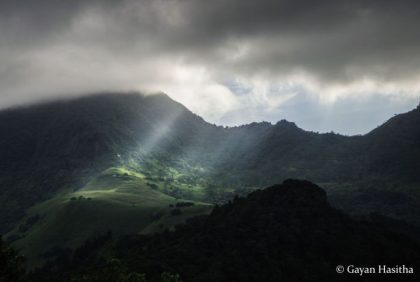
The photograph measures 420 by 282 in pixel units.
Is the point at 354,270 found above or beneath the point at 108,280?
beneath

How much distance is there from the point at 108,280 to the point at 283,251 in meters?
117

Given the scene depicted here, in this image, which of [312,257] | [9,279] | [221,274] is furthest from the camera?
[312,257]

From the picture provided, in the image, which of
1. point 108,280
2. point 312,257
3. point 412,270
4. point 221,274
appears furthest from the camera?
point 312,257

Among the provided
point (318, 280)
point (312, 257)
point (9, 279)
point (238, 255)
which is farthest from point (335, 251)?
point (9, 279)

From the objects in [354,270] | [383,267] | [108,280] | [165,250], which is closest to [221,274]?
[165,250]

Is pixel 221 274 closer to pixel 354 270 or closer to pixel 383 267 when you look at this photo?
pixel 354 270

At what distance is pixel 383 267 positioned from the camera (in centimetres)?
18412

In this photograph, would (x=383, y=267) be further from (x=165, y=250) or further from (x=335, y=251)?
(x=165, y=250)

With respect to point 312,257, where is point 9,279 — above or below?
above

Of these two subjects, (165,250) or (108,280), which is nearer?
(108,280)

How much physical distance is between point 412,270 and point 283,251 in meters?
51.2

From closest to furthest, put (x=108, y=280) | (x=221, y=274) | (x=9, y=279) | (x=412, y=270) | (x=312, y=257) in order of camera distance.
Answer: (x=9, y=279), (x=108, y=280), (x=221, y=274), (x=412, y=270), (x=312, y=257)

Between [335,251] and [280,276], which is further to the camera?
[335,251]

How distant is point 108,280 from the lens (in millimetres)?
94438
